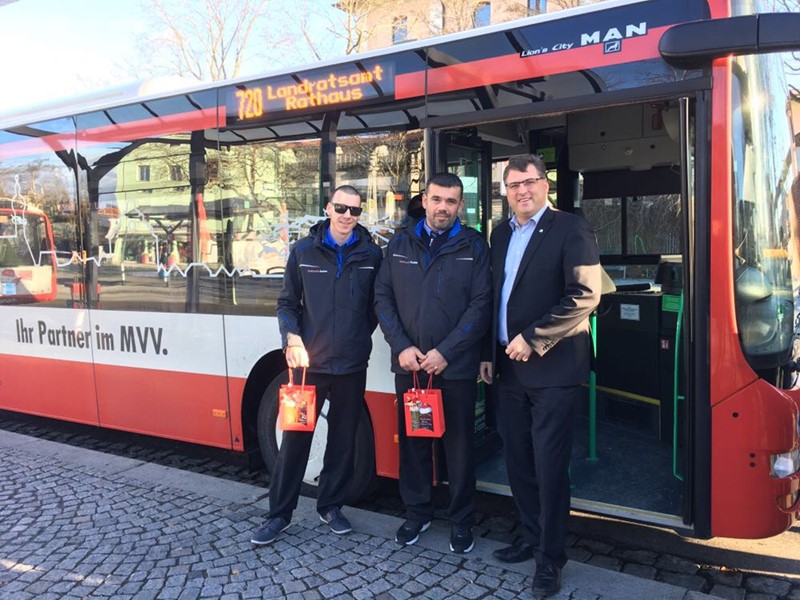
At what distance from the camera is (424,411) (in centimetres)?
348

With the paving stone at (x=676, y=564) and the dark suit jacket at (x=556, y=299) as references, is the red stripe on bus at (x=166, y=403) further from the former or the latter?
the paving stone at (x=676, y=564)

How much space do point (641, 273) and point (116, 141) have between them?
468cm

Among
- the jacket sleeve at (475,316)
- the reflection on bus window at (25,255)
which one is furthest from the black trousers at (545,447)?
the reflection on bus window at (25,255)

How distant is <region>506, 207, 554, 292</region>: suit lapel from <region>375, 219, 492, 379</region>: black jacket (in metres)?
0.27

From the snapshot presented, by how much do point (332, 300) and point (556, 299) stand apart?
1269 millimetres

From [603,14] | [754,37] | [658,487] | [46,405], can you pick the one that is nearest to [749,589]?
[658,487]

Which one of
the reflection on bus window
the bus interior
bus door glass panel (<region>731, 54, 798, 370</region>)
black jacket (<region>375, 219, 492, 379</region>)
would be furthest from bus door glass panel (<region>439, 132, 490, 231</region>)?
the reflection on bus window

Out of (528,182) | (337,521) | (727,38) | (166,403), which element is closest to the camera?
(727,38)

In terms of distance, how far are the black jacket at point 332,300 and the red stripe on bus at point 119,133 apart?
160cm

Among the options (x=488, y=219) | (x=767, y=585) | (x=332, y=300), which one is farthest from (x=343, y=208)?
(x=767, y=585)

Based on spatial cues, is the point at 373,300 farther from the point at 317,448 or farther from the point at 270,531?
the point at 270,531

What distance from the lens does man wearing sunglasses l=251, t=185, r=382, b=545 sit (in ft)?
12.2

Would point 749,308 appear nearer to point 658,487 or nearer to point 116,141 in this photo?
point 658,487

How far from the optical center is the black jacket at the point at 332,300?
3715 millimetres
